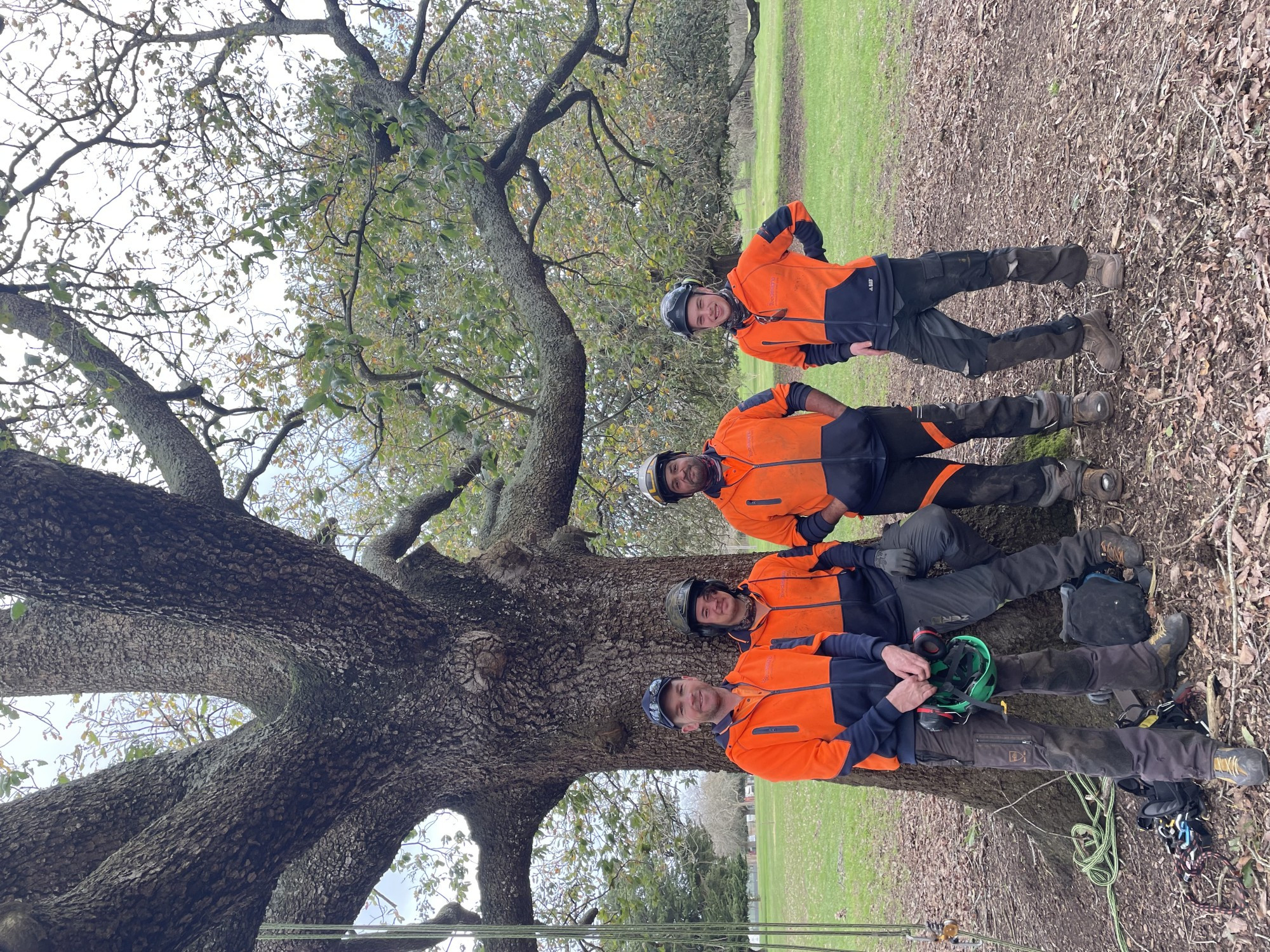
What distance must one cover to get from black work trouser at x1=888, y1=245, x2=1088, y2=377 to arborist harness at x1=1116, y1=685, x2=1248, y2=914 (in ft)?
5.85

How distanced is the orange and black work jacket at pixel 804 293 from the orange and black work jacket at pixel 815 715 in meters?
1.55

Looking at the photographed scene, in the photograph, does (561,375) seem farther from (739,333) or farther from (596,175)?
(596,175)

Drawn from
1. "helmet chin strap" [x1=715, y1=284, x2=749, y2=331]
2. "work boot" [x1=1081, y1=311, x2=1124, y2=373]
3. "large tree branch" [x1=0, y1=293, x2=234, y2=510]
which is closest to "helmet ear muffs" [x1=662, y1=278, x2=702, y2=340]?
"helmet chin strap" [x1=715, y1=284, x2=749, y2=331]

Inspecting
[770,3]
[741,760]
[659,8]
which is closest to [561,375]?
[741,760]

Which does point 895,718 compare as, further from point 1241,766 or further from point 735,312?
point 735,312

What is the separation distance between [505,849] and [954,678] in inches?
118

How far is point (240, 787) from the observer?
403 cm

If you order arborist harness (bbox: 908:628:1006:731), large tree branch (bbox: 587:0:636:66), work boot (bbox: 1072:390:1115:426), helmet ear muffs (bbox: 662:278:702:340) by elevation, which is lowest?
arborist harness (bbox: 908:628:1006:731)

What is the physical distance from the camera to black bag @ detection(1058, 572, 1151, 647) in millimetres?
3600

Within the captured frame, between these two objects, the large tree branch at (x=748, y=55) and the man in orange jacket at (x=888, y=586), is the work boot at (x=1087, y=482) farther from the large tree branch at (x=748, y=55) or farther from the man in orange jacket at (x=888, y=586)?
the large tree branch at (x=748, y=55)

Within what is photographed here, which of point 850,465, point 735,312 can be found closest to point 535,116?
point 735,312

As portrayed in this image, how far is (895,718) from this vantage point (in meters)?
3.46

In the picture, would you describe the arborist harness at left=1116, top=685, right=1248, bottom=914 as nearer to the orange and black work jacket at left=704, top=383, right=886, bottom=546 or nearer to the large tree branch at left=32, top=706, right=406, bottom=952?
the orange and black work jacket at left=704, top=383, right=886, bottom=546

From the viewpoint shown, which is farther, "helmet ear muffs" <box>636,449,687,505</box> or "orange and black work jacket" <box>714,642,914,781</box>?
"helmet ear muffs" <box>636,449,687,505</box>
